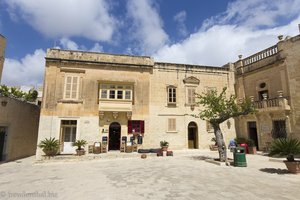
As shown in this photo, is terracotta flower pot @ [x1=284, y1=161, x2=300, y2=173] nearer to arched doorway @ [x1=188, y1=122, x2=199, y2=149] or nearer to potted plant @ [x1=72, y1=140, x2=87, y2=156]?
arched doorway @ [x1=188, y1=122, x2=199, y2=149]

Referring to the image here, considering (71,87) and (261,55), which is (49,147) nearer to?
(71,87)

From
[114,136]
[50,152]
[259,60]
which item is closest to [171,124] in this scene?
[114,136]

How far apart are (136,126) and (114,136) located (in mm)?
2230

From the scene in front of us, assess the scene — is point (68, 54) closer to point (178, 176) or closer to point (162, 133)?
point (162, 133)

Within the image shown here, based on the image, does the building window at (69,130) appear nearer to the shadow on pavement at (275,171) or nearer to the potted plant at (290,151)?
the shadow on pavement at (275,171)

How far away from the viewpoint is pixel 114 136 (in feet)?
57.7

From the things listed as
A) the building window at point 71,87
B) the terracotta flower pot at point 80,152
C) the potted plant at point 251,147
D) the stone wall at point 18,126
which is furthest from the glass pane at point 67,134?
the potted plant at point 251,147

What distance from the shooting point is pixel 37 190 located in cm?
704

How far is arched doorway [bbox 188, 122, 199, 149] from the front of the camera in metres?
19.1

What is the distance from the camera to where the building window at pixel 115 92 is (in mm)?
17312

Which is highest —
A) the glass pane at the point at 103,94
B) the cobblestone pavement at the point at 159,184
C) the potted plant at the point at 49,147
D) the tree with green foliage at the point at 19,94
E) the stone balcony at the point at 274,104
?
the tree with green foliage at the point at 19,94

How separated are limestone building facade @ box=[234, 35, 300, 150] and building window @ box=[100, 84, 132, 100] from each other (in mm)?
11750

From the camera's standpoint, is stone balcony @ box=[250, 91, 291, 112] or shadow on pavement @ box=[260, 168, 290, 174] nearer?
shadow on pavement @ box=[260, 168, 290, 174]

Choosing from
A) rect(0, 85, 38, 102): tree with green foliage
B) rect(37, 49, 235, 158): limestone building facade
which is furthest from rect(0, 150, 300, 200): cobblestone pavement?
rect(0, 85, 38, 102): tree with green foliage
